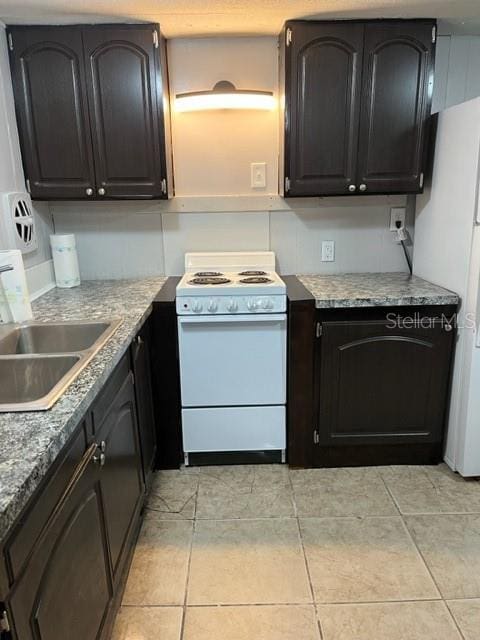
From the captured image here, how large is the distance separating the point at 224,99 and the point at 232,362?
1.29m

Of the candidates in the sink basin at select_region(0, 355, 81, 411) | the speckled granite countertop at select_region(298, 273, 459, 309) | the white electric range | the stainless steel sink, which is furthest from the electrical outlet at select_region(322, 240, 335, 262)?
the sink basin at select_region(0, 355, 81, 411)

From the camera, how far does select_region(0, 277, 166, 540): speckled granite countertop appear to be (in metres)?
0.79

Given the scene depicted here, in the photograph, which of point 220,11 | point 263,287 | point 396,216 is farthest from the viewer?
point 396,216

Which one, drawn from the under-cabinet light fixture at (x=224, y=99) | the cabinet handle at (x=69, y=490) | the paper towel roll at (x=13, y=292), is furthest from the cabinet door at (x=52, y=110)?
the cabinet handle at (x=69, y=490)

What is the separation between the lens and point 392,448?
7.58 ft

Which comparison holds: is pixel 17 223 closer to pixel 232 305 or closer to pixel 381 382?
pixel 232 305

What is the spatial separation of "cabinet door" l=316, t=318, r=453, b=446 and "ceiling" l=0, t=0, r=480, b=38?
139 centimetres

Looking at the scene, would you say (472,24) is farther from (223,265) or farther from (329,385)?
(329,385)

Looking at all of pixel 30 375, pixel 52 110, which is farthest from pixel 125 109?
pixel 30 375

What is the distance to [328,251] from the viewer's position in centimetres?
266

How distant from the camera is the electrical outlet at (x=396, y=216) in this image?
8.53 feet

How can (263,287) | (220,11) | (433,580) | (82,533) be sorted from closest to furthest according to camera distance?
(82,533)
(433,580)
(220,11)
(263,287)

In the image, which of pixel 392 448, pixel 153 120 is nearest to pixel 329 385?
pixel 392 448

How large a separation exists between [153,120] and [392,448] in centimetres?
202
